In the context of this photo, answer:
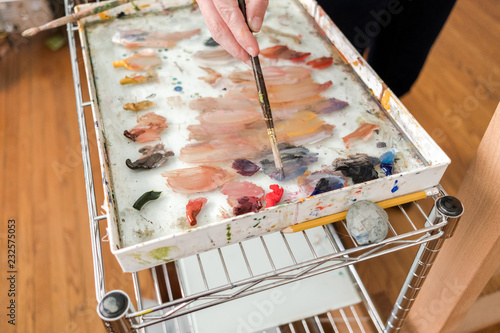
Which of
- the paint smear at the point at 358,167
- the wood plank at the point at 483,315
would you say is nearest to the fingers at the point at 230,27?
the paint smear at the point at 358,167

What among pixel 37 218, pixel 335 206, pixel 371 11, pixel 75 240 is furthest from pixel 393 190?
pixel 37 218

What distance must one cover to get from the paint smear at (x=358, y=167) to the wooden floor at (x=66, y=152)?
58cm

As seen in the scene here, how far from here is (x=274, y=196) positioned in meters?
0.66

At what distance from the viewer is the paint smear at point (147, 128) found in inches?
30.6

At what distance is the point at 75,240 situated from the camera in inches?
51.6

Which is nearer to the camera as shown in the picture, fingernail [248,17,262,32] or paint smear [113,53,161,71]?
fingernail [248,17,262,32]

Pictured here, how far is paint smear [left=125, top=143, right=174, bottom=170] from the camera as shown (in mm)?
727

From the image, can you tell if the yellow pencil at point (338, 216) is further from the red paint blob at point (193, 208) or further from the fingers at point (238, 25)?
the fingers at point (238, 25)

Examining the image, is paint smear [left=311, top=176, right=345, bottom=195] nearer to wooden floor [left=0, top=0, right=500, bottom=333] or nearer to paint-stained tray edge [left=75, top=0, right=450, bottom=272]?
paint-stained tray edge [left=75, top=0, right=450, bottom=272]

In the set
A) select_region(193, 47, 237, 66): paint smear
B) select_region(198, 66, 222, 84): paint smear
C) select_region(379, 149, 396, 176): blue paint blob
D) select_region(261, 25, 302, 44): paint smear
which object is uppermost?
select_region(261, 25, 302, 44): paint smear

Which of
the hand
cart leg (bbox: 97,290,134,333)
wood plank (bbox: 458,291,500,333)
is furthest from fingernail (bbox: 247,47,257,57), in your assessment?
wood plank (bbox: 458,291,500,333)

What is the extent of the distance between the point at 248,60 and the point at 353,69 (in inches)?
9.9

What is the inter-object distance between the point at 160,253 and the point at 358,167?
327mm

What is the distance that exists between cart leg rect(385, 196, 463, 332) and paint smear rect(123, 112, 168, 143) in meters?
0.46
